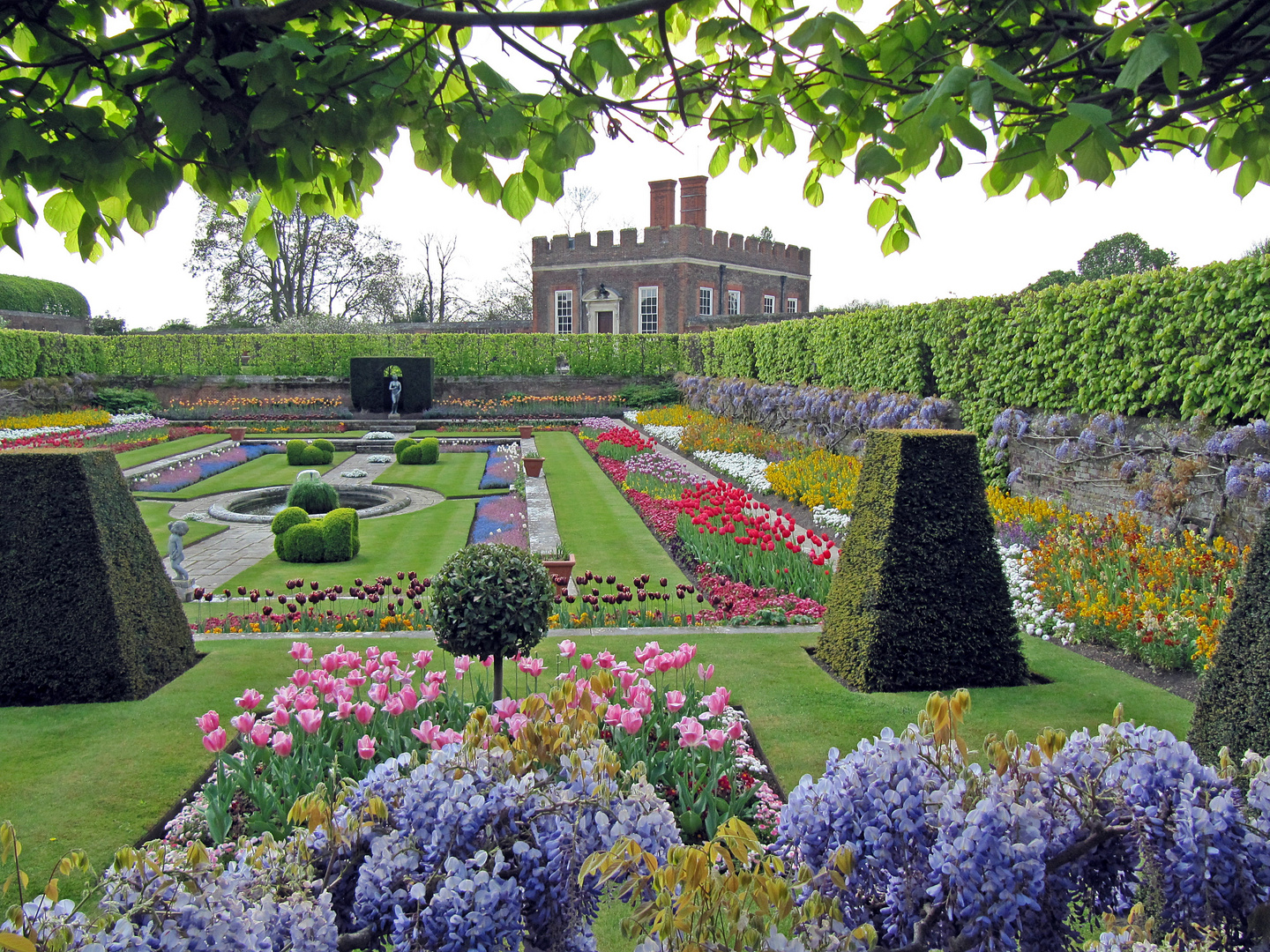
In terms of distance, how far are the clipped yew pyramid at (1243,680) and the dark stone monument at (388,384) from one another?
2287cm

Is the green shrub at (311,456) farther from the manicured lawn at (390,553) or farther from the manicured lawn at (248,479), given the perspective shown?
the manicured lawn at (390,553)

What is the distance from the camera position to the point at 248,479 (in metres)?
14.5

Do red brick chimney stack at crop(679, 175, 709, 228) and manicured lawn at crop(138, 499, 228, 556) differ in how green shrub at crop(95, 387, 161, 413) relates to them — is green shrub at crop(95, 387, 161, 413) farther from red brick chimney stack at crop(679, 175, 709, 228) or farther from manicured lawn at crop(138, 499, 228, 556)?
red brick chimney stack at crop(679, 175, 709, 228)

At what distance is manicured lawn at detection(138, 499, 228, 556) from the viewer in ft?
32.2

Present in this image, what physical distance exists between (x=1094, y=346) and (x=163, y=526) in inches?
442

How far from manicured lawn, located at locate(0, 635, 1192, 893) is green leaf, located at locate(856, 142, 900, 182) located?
268 cm

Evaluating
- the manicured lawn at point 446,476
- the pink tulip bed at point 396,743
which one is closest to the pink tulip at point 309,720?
the pink tulip bed at point 396,743

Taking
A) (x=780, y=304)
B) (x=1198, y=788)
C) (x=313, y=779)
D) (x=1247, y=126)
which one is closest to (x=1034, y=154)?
(x=1247, y=126)

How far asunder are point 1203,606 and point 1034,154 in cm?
431

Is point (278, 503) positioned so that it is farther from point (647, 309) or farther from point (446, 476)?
point (647, 309)

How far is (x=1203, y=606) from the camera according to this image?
18.4 ft

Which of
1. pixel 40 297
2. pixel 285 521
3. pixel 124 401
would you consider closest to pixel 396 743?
pixel 285 521

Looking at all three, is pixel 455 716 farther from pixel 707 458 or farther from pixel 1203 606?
pixel 707 458

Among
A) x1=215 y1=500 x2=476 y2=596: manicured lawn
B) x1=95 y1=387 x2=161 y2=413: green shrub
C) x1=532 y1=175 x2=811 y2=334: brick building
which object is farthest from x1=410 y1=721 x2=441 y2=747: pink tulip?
x1=532 y1=175 x2=811 y2=334: brick building
